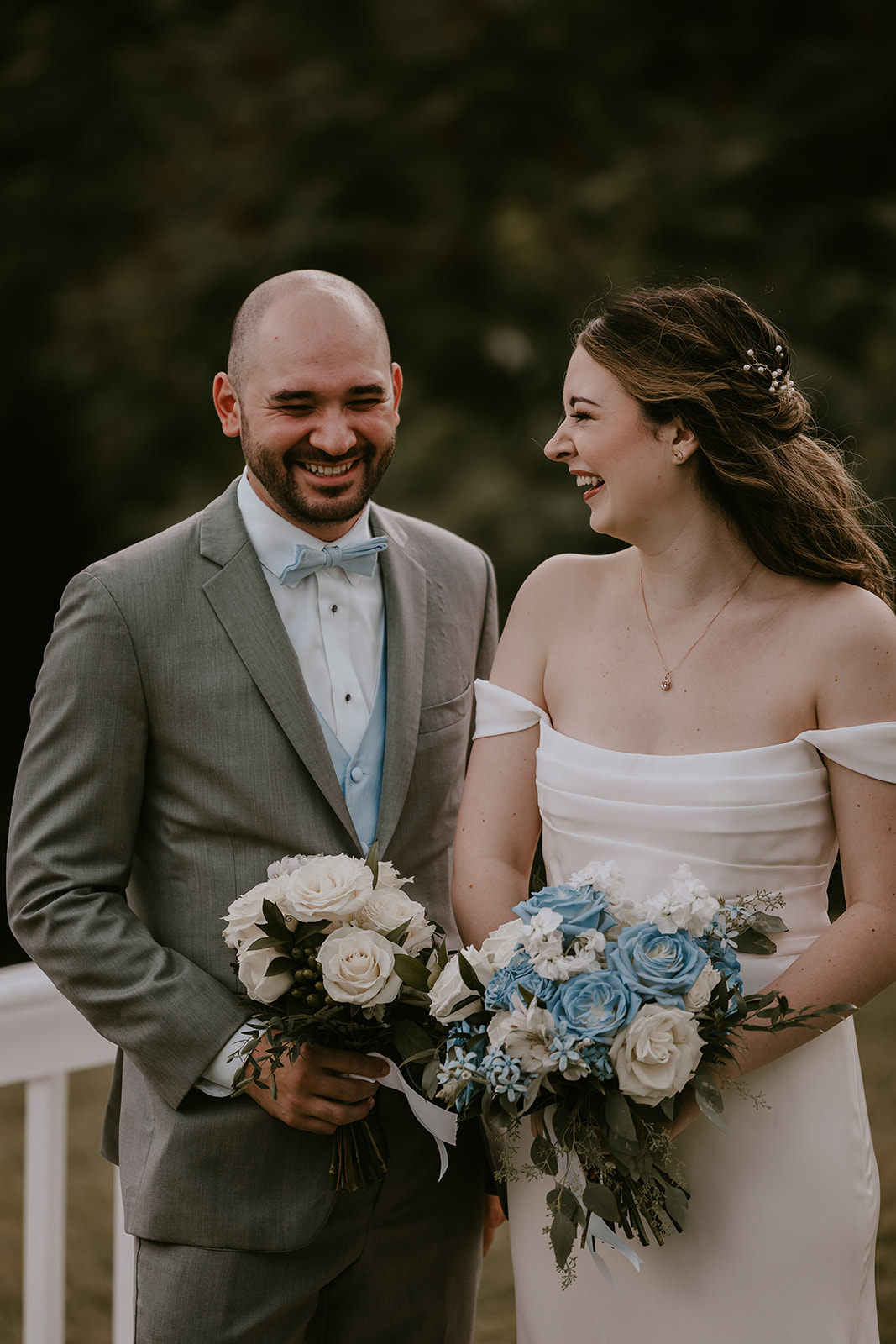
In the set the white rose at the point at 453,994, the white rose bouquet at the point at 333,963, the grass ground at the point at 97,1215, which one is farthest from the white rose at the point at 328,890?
the grass ground at the point at 97,1215

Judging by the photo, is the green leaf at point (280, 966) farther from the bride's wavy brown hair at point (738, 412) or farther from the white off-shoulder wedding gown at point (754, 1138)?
the bride's wavy brown hair at point (738, 412)

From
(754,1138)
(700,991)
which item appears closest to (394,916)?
(700,991)

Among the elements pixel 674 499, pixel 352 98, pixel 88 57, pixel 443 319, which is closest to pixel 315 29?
pixel 352 98

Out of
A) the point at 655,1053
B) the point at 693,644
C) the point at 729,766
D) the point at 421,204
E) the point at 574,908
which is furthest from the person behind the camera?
the point at 421,204

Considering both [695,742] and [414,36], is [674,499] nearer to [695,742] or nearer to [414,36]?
[695,742]

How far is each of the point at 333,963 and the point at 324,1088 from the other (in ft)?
0.92

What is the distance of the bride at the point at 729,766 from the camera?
6.52 ft

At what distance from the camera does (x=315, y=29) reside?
17.8 feet

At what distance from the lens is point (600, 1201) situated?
171 centimetres

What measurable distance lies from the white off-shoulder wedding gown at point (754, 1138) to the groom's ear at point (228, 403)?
822mm

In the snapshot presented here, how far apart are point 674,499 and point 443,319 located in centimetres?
356

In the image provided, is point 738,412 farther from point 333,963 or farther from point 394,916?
point 333,963

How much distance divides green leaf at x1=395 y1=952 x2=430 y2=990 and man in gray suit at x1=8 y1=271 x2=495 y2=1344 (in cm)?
18

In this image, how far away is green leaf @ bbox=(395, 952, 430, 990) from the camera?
6.23 feet
